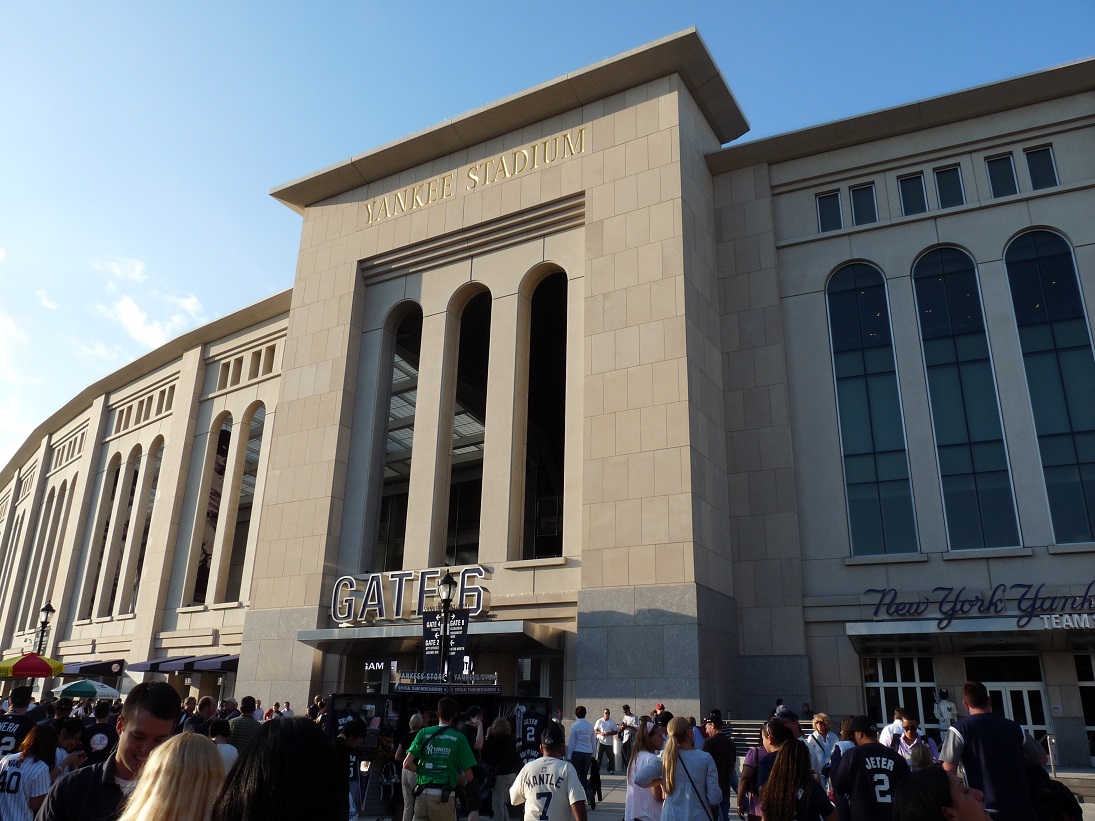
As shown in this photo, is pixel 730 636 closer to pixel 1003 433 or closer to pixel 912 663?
pixel 912 663

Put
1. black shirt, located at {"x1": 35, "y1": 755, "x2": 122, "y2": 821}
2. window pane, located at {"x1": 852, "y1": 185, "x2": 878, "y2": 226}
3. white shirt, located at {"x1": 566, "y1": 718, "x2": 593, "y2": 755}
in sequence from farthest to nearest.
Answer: window pane, located at {"x1": 852, "y1": 185, "x2": 878, "y2": 226}
white shirt, located at {"x1": 566, "y1": 718, "x2": 593, "y2": 755}
black shirt, located at {"x1": 35, "y1": 755, "x2": 122, "y2": 821}

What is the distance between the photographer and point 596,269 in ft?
86.2

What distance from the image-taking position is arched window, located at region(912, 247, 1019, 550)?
2278 cm

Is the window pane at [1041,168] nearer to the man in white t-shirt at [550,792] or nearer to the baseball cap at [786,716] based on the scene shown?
the baseball cap at [786,716]

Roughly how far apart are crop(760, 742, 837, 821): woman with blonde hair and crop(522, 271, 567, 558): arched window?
32.0 meters

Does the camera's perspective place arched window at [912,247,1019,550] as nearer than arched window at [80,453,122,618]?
Yes

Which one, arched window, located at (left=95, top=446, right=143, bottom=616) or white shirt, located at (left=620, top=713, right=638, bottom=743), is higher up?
arched window, located at (left=95, top=446, right=143, bottom=616)

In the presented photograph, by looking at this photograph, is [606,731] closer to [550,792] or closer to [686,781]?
[550,792]

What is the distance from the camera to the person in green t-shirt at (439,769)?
29.9ft

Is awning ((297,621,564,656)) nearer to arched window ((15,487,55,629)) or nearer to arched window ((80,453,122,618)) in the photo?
arched window ((80,453,122,618))

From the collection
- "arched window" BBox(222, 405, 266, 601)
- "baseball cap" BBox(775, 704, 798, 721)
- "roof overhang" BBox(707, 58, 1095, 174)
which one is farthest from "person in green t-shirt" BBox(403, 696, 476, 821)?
"arched window" BBox(222, 405, 266, 601)

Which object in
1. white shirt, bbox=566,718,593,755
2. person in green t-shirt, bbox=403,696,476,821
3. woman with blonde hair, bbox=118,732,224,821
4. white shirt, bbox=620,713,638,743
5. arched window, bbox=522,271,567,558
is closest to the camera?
woman with blonde hair, bbox=118,732,224,821

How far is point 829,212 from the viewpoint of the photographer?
27.4 metres

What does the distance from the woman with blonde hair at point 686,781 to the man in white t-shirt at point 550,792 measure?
0.88 metres
